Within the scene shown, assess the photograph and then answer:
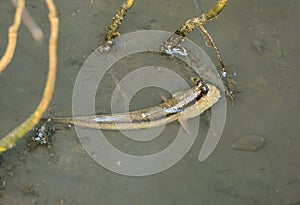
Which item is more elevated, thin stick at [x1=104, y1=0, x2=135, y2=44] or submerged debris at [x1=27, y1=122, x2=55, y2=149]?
thin stick at [x1=104, y1=0, x2=135, y2=44]

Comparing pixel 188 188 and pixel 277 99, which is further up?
pixel 277 99

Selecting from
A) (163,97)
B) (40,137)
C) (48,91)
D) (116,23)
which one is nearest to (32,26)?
(116,23)

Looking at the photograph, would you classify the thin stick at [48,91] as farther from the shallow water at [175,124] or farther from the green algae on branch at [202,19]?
the green algae on branch at [202,19]

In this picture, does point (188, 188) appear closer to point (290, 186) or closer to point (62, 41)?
point (290, 186)

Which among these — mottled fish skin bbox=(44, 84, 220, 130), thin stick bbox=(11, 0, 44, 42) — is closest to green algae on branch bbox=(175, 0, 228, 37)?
mottled fish skin bbox=(44, 84, 220, 130)

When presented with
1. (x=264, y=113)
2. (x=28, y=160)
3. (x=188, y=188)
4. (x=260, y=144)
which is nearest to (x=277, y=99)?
(x=264, y=113)

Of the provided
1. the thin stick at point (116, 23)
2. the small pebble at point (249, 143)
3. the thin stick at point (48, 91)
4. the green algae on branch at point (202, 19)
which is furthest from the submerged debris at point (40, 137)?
the small pebble at point (249, 143)

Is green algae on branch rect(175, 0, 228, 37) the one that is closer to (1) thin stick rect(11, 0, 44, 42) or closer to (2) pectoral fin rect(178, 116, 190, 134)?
(2) pectoral fin rect(178, 116, 190, 134)
